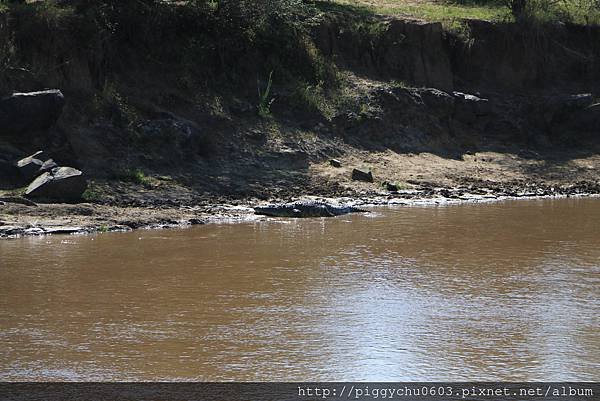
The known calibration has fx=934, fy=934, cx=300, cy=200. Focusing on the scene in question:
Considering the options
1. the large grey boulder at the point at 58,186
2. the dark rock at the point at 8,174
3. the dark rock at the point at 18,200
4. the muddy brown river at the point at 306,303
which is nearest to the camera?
the muddy brown river at the point at 306,303

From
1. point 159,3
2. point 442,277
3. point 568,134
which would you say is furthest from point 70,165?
point 568,134

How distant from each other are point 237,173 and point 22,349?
8.43m

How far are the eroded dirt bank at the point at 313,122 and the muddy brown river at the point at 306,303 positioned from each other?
1978 mm

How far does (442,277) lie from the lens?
9156 mm

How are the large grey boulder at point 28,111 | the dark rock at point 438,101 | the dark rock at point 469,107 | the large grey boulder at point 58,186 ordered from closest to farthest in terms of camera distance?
the large grey boulder at point 58,186 < the large grey boulder at point 28,111 < the dark rock at point 438,101 < the dark rock at point 469,107

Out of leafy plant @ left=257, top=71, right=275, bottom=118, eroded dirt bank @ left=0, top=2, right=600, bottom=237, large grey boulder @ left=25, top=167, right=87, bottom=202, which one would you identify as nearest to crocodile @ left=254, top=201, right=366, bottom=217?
eroded dirt bank @ left=0, top=2, right=600, bottom=237

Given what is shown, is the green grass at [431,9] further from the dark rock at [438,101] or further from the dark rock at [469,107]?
the dark rock at [438,101]

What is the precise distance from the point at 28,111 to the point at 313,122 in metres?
5.51

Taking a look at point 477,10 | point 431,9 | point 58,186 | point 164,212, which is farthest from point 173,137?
point 477,10

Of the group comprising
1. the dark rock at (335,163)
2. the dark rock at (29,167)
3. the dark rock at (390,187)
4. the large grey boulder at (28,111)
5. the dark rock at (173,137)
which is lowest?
the dark rock at (390,187)

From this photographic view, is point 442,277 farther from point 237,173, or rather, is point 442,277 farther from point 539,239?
point 237,173

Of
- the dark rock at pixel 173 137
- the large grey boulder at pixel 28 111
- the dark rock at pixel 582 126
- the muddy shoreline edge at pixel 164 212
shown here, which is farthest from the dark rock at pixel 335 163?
the dark rock at pixel 582 126

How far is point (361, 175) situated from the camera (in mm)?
15531

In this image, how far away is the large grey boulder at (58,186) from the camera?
40.6 ft
